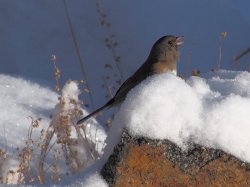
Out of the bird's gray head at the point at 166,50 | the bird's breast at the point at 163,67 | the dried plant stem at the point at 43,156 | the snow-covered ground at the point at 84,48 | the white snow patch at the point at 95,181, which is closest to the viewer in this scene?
the white snow patch at the point at 95,181

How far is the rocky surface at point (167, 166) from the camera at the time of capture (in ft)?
5.56

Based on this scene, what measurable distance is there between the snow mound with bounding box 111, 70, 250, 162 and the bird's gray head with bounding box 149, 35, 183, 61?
1648mm

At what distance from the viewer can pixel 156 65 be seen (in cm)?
338

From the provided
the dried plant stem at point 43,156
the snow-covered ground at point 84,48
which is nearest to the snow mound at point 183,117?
the dried plant stem at point 43,156

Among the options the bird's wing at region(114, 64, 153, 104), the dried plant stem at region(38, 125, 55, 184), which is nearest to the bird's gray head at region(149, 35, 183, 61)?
the bird's wing at region(114, 64, 153, 104)

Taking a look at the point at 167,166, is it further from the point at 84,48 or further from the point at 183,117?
the point at 84,48

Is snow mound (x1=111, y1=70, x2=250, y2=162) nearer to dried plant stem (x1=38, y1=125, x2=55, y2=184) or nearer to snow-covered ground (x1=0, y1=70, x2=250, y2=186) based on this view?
snow-covered ground (x1=0, y1=70, x2=250, y2=186)

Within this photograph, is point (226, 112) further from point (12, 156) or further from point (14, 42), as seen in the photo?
point (14, 42)

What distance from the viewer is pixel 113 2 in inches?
239

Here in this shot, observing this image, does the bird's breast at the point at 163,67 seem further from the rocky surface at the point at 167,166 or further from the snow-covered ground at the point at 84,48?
the rocky surface at the point at 167,166

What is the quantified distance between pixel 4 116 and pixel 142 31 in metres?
1.83

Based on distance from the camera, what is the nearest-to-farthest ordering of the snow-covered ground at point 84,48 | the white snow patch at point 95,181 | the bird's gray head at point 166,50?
the white snow patch at point 95,181, the bird's gray head at point 166,50, the snow-covered ground at point 84,48

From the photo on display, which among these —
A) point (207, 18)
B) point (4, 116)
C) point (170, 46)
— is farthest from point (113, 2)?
point (170, 46)

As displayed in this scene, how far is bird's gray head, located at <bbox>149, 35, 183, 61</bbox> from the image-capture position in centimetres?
346
